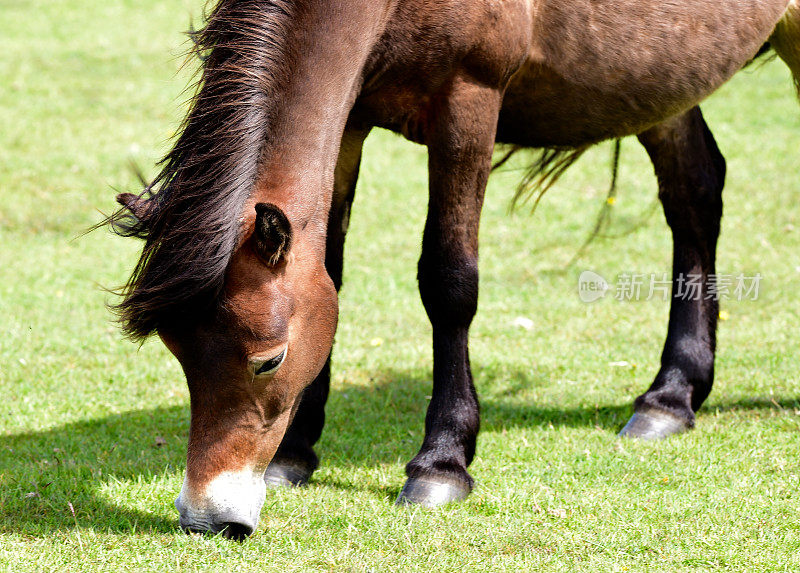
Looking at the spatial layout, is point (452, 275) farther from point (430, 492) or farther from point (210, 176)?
point (210, 176)

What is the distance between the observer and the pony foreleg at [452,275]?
13.1 feet

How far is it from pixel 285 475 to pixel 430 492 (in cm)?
75

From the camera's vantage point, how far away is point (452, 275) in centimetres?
412

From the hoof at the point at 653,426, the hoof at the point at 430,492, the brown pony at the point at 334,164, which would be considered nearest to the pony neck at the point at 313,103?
the brown pony at the point at 334,164

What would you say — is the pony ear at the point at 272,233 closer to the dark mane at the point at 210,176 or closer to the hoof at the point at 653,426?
the dark mane at the point at 210,176

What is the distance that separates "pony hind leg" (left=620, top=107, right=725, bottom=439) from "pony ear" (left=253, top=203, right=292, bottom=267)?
2.86 meters

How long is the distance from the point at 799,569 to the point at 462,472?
138 centimetres

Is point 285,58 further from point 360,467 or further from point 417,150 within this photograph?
point 417,150

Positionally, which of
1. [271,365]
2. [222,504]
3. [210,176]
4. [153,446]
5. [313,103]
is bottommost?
[153,446]

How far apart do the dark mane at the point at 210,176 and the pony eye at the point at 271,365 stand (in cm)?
29

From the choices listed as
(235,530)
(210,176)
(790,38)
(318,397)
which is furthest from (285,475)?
(790,38)

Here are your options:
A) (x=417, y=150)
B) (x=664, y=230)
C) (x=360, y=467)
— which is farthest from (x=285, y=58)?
(x=417, y=150)

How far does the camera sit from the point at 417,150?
Answer: 456 inches

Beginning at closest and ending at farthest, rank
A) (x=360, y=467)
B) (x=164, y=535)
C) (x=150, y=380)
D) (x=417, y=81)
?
(x=164, y=535) → (x=417, y=81) → (x=360, y=467) → (x=150, y=380)
